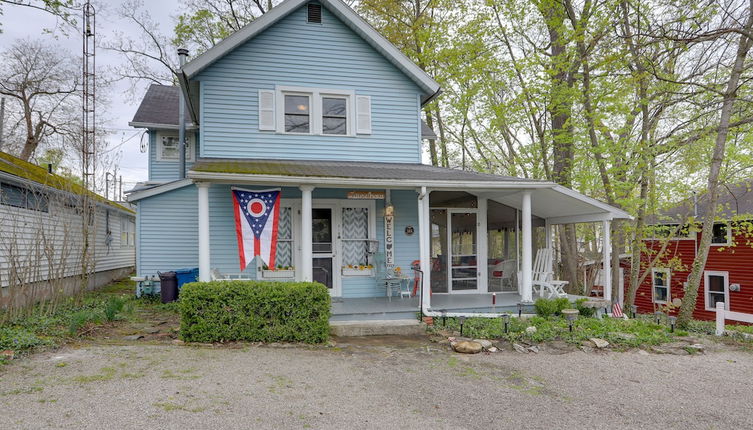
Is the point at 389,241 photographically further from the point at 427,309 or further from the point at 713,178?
the point at 713,178

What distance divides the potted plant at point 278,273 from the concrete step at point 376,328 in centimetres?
198

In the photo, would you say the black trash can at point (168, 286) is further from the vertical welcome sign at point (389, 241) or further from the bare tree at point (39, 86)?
the bare tree at point (39, 86)

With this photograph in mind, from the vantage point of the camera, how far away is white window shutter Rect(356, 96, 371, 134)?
411 inches

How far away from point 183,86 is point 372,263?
20.0 feet

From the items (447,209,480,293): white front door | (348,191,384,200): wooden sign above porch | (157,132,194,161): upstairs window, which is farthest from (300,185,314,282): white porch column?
(157,132,194,161): upstairs window

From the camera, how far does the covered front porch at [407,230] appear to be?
8.21 m

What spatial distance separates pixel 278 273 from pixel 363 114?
4281 mm

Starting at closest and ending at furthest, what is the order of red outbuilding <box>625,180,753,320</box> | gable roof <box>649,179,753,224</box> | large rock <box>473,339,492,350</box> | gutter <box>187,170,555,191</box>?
large rock <box>473,339,492,350</box> < gutter <box>187,170,555,191</box> < gable roof <box>649,179,753,224</box> < red outbuilding <box>625,180,753,320</box>

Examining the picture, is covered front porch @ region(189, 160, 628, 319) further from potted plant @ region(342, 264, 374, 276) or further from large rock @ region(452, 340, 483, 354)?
large rock @ region(452, 340, 483, 354)

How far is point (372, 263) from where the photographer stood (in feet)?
32.9

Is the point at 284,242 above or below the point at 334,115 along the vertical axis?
below

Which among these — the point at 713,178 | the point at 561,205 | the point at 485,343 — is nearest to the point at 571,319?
the point at 485,343

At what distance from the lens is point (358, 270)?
9.89 meters

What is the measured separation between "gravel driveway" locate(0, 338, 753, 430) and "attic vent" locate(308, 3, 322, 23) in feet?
25.1
